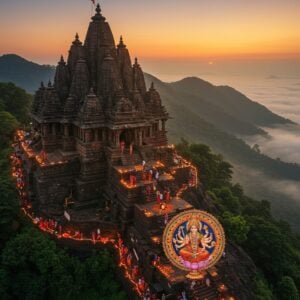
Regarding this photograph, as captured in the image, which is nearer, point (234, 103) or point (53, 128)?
point (53, 128)

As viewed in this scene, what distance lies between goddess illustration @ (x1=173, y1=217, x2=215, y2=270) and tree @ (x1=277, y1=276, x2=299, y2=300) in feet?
42.2

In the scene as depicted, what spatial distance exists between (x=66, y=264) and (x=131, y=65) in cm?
1730

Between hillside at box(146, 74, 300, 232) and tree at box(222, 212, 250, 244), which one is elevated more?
tree at box(222, 212, 250, 244)

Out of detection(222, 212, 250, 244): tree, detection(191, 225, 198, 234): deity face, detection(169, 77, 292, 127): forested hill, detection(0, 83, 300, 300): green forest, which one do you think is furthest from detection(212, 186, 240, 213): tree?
detection(169, 77, 292, 127): forested hill

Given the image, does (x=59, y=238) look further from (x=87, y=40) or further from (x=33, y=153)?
(x=87, y=40)

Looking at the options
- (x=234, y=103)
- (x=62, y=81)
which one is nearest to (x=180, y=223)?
(x=62, y=81)

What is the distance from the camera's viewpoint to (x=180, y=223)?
1764 centimetres

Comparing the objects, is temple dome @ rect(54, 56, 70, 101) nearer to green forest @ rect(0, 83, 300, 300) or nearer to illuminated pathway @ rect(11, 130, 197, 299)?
illuminated pathway @ rect(11, 130, 197, 299)

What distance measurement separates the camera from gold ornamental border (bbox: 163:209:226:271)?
17422 millimetres

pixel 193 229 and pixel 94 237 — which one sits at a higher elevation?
pixel 193 229

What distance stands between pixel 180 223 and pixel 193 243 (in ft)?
4.11

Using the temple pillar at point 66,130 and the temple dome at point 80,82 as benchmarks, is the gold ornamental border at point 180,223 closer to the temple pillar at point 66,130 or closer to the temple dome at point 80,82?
the temple pillar at point 66,130

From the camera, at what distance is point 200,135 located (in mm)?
114562

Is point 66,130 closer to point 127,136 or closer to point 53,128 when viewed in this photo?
point 53,128
